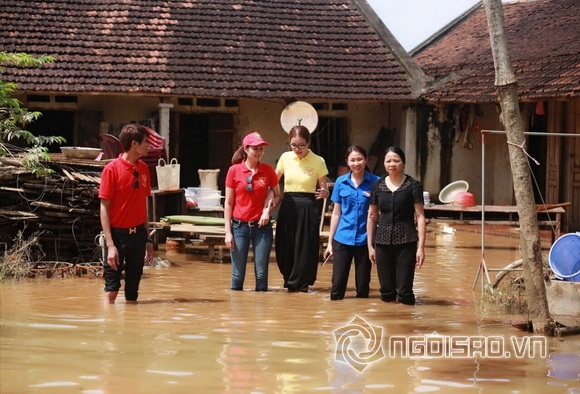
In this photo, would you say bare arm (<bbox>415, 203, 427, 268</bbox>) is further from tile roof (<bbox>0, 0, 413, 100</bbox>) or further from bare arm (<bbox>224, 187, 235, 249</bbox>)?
tile roof (<bbox>0, 0, 413, 100</bbox>)

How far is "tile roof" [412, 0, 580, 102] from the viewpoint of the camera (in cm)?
1847

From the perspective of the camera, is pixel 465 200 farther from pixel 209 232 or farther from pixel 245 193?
pixel 245 193

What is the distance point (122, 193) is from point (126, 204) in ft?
0.32

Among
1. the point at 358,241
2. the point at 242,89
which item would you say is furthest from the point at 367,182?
the point at 242,89

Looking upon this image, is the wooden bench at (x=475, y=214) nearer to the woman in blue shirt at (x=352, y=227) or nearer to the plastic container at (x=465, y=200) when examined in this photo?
the plastic container at (x=465, y=200)

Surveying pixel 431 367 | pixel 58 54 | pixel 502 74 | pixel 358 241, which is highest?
pixel 58 54

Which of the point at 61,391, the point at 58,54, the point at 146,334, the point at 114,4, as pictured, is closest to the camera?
the point at 61,391

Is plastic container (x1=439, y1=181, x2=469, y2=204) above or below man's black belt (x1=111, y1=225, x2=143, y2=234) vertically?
above

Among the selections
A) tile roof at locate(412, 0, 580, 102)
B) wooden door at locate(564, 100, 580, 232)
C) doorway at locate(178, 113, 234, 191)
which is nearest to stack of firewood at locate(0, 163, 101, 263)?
tile roof at locate(412, 0, 580, 102)

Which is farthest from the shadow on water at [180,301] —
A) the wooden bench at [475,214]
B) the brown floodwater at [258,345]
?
the wooden bench at [475,214]

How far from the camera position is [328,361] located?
7332 mm

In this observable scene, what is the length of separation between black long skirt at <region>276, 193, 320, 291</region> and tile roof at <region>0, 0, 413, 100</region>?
353 inches

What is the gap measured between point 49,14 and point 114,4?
128 cm

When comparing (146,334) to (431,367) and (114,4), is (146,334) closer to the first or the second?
(431,367)
